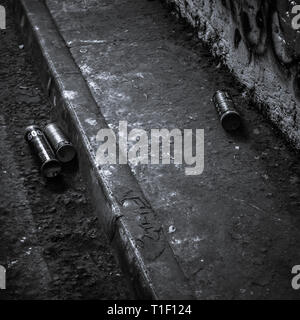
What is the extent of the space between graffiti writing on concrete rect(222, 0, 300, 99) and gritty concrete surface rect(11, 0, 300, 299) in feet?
1.60

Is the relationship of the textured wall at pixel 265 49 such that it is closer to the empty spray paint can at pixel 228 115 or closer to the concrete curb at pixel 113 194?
the empty spray paint can at pixel 228 115

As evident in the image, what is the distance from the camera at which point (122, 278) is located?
2672mm

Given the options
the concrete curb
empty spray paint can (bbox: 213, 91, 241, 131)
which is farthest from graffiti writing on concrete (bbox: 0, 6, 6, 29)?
empty spray paint can (bbox: 213, 91, 241, 131)

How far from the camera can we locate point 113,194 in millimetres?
2773

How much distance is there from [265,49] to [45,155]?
181cm

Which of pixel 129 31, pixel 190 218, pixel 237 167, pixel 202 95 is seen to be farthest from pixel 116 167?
pixel 129 31

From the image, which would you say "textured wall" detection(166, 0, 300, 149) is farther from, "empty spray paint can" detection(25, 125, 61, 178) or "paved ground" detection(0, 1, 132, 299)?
"empty spray paint can" detection(25, 125, 61, 178)

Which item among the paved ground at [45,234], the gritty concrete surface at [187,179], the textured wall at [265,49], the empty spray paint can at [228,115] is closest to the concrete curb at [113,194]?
the gritty concrete surface at [187,179]

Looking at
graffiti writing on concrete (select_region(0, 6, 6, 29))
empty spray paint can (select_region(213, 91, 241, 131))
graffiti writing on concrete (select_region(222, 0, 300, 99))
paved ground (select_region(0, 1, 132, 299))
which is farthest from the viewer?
graffiti writing on concrete (select_region(0, 6, 6, 29))

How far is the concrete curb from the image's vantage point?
237 centimetres

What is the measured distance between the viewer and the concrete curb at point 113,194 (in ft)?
7.77

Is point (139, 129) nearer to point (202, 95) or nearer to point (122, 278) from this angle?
point (202, 95)

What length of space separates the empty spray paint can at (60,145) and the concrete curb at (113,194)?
0.23 feet

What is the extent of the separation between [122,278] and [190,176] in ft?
2.66
